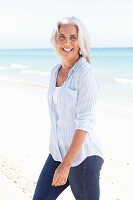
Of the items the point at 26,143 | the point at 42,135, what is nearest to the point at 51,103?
the point at 26,143

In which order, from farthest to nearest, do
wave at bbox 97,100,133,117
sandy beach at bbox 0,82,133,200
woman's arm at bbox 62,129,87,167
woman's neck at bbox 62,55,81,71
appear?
1. wave at bbox 97,100,133,117
2. sandy beach at bbox 0,82,133,200
3. woman's neck at bbox 62,55,81,71
4. woman's arm at bbox 62,129,87,167

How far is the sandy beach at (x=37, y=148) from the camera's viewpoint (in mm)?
3787

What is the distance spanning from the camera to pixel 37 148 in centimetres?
560

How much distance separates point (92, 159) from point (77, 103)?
381mm

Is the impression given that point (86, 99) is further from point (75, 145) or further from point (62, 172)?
point (62, 172)

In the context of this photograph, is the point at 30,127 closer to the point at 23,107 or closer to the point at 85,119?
the point at 23,107

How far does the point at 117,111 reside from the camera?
9.71 metres

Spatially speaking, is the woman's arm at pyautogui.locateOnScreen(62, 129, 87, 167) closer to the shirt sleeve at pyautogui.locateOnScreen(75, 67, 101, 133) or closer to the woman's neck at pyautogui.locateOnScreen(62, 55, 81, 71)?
the shirt sleeve at pyautogui.locateOnScreen(75, 67, 101, 133)

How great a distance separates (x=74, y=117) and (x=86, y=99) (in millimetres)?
169

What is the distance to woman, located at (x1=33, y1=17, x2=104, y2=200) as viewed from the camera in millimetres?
1852

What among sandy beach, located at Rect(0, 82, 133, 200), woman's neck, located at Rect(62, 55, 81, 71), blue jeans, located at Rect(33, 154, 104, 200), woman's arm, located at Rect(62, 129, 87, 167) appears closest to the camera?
woman's arm, located at Rect(62, 129, 87, 167)

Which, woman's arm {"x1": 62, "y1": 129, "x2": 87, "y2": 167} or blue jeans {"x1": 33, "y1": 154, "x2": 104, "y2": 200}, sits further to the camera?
blue jeans {"x1": 33, "y1": 154, "x2": 104, "y2": 200}

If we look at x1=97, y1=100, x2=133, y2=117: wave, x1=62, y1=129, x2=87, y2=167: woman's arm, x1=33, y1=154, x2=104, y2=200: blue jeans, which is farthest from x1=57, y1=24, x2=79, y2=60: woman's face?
x1=97, y1=100, x2=133, y2=117: wave

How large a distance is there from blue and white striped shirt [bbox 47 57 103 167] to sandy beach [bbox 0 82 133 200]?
1.38 m
